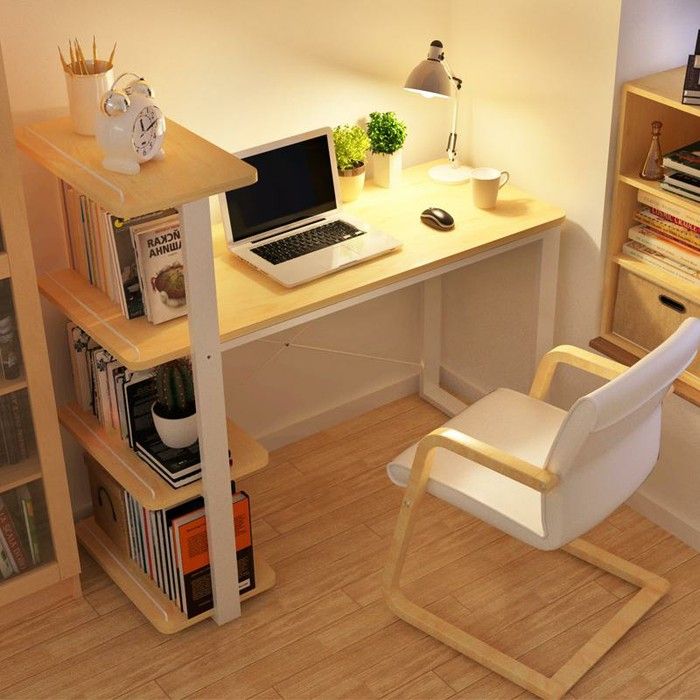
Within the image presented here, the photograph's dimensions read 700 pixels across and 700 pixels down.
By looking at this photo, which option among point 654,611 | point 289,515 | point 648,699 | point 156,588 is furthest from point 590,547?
point 156,588

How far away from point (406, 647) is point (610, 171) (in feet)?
4.38

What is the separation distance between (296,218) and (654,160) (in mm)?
936

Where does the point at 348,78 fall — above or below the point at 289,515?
above

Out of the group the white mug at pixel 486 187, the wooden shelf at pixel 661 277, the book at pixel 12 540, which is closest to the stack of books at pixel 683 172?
the wooden shelf at pixel 661 277

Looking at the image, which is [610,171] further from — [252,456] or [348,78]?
[252,456]

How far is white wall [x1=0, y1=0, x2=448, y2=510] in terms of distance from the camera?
8.89 ft

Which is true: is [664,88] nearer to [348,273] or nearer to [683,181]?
[683,181]

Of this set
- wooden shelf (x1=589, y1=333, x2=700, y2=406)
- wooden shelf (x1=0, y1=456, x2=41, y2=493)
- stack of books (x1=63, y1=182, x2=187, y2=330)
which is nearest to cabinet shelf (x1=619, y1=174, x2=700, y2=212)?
wooden shelf (x1=589, y1=333, x2=700, y2=406)

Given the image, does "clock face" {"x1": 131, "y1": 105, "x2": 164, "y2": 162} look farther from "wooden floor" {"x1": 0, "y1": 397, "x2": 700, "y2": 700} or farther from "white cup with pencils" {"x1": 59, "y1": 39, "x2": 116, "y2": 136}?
"wooden floor" {"x1": 0, "y1": 397, "x2": 700, "y2": 700}

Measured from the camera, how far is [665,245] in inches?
117

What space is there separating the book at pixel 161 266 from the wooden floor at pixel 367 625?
0.85m

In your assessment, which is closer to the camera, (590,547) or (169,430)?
(169,430)

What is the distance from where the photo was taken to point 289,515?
10.8ft

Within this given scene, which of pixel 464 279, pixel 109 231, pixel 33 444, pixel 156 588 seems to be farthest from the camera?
pixel 464 279
